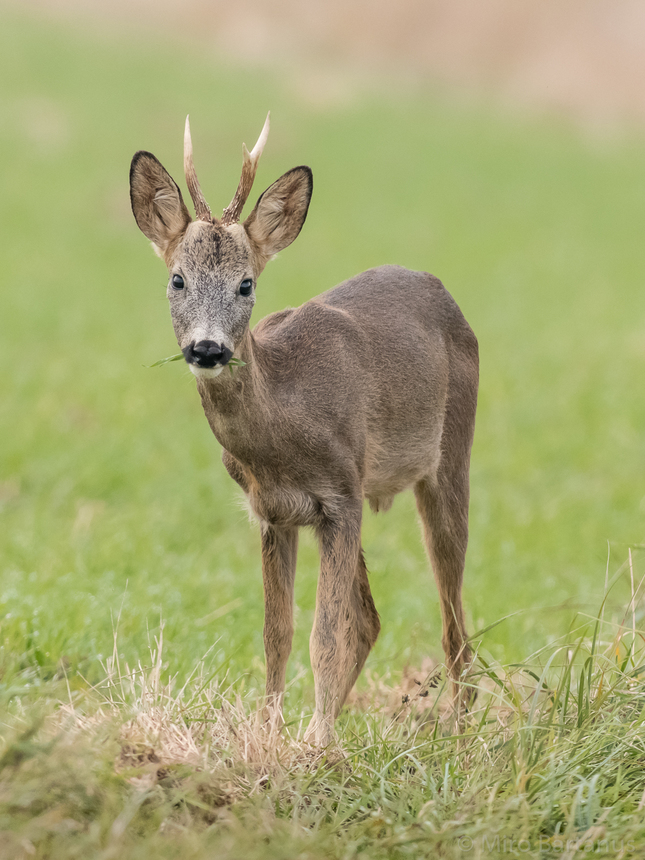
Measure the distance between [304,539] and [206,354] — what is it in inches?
208

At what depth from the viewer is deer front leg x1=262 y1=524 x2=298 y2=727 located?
14.1ft

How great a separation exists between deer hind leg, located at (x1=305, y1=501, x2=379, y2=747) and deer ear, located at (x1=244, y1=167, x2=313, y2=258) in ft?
3.27

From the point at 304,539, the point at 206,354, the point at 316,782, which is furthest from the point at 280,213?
the point at 304,539

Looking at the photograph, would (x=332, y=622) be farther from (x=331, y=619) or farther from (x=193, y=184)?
(x=193, y=184)

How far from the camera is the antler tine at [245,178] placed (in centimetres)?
376

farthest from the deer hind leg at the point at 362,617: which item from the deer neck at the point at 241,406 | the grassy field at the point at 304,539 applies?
the deer neck at the point at 241,406

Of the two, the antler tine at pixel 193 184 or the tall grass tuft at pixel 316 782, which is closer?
the tall grass tuft at pixel 316 782

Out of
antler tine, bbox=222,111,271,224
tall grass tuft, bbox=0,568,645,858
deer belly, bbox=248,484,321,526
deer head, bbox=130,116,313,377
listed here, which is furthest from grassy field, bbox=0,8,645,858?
antler tine, bbox=222,111,271,224

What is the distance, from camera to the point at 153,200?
397 centimetres

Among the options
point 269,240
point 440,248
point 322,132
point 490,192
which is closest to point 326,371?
point 269,240

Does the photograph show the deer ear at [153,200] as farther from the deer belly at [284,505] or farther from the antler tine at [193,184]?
the deer belly at [284,505]

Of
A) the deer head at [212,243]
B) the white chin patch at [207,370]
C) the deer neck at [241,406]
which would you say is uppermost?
the deer head at [212,243]

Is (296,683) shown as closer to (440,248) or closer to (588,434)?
(588,434)

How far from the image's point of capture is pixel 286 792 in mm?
3537
